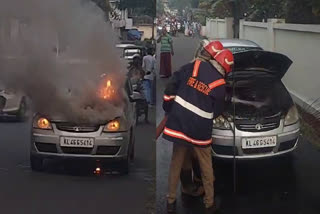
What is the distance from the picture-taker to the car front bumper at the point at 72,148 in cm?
418

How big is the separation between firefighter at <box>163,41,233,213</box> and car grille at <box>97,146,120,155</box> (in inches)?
16.7

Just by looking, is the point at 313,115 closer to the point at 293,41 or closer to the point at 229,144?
the point at 293,41

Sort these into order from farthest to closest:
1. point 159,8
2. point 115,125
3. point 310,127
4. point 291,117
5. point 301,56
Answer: point 301,56 → point 310,127 → point 291,117 → point 159,8 → point 115,125

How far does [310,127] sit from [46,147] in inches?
173

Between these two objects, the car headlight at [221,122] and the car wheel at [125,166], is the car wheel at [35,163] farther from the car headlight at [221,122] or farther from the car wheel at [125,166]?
the car headlight at [221,122]

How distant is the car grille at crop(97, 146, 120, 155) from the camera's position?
4262 mm

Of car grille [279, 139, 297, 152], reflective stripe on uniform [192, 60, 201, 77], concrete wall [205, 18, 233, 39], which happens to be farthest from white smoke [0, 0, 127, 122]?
concrete wall [205, 18, 233, 39]

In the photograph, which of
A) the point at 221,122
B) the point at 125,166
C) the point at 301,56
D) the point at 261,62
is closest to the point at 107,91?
the point at 125,166

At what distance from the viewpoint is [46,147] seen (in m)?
4.20

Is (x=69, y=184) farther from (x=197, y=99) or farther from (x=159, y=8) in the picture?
(x=159, y=8)

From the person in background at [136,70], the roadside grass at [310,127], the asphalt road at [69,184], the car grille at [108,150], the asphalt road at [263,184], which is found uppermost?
the person in background at [136,70]

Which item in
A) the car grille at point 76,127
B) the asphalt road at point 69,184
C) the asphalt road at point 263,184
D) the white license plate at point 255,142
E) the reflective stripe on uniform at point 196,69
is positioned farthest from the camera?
the white license plate at point 255,142

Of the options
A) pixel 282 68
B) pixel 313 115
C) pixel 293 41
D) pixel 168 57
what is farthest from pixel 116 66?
pixel 293 41

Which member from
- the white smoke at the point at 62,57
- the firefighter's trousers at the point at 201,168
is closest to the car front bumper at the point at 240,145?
the firefighter's trousers at the point at 201,168
